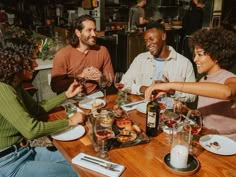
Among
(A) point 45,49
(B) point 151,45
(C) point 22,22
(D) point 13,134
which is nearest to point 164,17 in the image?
(C) point 22,22

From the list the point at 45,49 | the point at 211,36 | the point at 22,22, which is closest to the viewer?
the point at 211,36

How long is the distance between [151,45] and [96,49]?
26.3 inches

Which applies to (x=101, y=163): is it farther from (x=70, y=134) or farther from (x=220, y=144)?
(x=220, y=144)

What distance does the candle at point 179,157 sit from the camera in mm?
1349

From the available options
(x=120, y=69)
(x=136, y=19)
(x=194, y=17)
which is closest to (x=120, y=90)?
(x=120, y=69)

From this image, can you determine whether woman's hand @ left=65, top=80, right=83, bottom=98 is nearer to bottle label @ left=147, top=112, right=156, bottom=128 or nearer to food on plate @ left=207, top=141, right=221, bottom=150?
bottle label @ left=147, top=112, right=156, bottom=128

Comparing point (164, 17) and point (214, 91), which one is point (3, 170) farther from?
point (164, 17)

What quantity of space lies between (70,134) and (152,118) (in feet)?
1.73

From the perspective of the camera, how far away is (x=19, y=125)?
1.53 meters

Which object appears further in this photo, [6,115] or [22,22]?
[22,22]

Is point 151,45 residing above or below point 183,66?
above

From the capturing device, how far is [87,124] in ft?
5.84

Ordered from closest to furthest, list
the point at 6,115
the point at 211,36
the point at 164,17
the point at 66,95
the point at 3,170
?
the point at 6,115 < the point at 3,170 < the point at 211,36 < the point at 66,95 < the point at 164,17

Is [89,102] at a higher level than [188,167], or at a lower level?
higher
